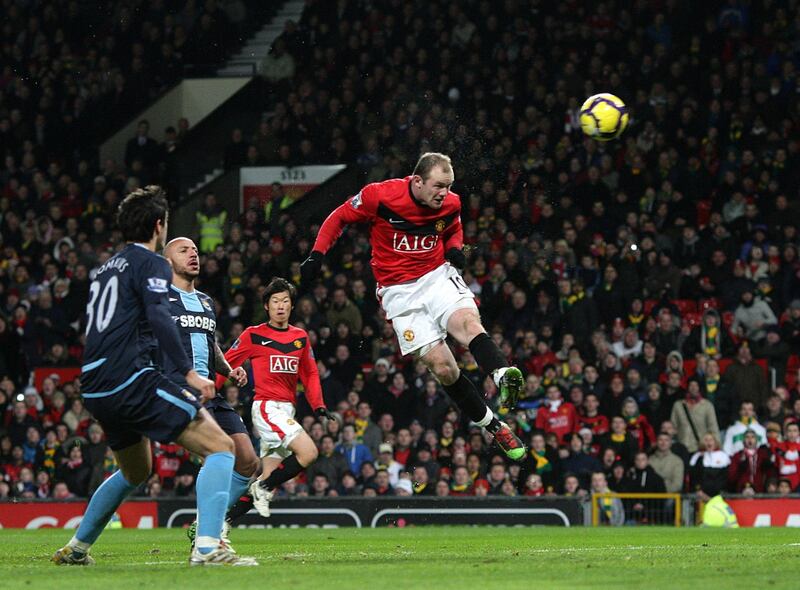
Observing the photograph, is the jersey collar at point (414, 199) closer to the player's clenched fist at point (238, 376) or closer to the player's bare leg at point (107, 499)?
the player's clenched fist at point (238, 376)

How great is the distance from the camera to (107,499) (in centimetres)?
857

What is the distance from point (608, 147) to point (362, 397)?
611cm

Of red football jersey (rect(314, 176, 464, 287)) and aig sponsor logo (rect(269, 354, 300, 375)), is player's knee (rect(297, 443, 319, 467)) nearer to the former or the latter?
aig sponsor logo (rect(269, 354, 300, 375))

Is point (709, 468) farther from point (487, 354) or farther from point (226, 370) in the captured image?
point (226, 370)

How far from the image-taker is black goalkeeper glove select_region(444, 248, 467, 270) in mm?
10961

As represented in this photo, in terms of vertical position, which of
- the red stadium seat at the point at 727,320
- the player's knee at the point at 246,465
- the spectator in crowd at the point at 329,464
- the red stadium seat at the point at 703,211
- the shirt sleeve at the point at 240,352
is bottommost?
the spectator in crowd at the point at 329,464

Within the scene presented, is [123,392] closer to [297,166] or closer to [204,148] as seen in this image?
[297,166]

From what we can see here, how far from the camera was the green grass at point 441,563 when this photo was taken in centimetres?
711

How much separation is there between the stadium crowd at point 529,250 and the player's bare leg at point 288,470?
4.23 meters

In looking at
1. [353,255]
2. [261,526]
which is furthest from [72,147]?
[261,526]

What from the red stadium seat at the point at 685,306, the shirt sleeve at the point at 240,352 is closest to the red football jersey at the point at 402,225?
the shirt sleeve at the point at 240,352

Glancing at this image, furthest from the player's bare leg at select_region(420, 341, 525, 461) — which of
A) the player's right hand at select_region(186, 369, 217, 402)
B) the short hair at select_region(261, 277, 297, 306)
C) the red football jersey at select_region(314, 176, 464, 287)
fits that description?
the player's right hand at select_region(186, 369, 217, 402)

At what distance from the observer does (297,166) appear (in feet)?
84.5

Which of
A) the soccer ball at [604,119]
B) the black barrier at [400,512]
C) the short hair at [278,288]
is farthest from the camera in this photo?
the black barrier at [400,512]
